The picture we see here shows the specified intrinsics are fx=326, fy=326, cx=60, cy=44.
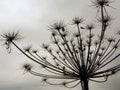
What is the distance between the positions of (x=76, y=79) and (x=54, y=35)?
12.0 feet

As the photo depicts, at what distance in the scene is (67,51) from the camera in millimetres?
23156

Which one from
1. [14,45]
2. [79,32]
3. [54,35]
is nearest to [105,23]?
[79,32]

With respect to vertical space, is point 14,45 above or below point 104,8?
below

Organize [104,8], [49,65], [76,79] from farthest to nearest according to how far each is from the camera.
A: [76,79] → [49,65] → [104,8]

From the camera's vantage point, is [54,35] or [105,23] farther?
[54,35]

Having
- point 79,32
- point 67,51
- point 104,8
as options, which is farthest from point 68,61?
point 104,8

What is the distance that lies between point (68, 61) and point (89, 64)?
5.12ft

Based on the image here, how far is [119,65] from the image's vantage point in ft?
73.1

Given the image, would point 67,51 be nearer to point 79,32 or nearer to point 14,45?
point 79,32

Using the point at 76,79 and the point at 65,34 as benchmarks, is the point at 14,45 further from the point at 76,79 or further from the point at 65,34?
the point at 76,79

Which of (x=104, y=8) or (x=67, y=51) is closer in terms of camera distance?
(x=104, y=8)

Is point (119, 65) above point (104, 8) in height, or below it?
below

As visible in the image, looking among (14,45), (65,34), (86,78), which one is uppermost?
(65,34)

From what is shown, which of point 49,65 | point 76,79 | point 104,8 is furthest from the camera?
point 76,79
